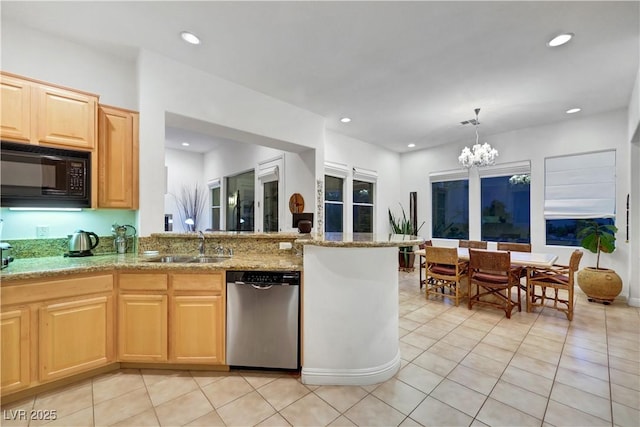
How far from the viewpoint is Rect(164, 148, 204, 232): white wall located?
6.54 m

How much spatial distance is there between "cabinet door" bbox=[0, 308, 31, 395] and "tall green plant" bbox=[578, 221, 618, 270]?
622cm

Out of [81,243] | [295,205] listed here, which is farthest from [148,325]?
[295,205]

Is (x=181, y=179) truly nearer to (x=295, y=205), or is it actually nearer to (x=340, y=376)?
(x=295, y=205)

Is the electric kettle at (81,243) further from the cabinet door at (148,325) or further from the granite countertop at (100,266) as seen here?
the cabinet door at (148,325)

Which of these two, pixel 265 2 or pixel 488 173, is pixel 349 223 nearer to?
pixel 488 173

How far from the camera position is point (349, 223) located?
572 centimetres

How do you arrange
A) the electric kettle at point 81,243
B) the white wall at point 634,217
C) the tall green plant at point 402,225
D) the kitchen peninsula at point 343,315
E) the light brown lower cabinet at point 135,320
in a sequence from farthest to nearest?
the tall green plant at point 402,225, the white wall at point 634,217, the electric kettle at point 81,243, the kitchen peninsula at point 343,315, the light brown lower cabinet at point 135,320

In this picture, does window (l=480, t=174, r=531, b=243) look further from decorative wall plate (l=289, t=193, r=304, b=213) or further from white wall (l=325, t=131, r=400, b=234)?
decorative wall plate (l=289, t=193, r=304, b=213)

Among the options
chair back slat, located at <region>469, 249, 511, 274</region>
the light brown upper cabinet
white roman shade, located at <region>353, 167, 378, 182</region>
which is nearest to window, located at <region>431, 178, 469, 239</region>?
white roman shade, located at <region>353, 167, 378, 182</region>

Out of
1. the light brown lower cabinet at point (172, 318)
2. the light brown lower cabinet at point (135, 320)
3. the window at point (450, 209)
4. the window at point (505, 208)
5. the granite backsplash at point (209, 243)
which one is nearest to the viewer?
the light brown lower cabinet at point (135, 320)

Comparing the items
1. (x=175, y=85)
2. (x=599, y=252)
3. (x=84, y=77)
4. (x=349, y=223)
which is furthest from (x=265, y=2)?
(x=599, y=252)

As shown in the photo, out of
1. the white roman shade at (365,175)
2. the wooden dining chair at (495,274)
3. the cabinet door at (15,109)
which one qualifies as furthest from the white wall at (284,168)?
the cabinet door at (15,109)

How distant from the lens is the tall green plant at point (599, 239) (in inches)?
150

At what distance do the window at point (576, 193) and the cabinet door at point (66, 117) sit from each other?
21.4 feet
